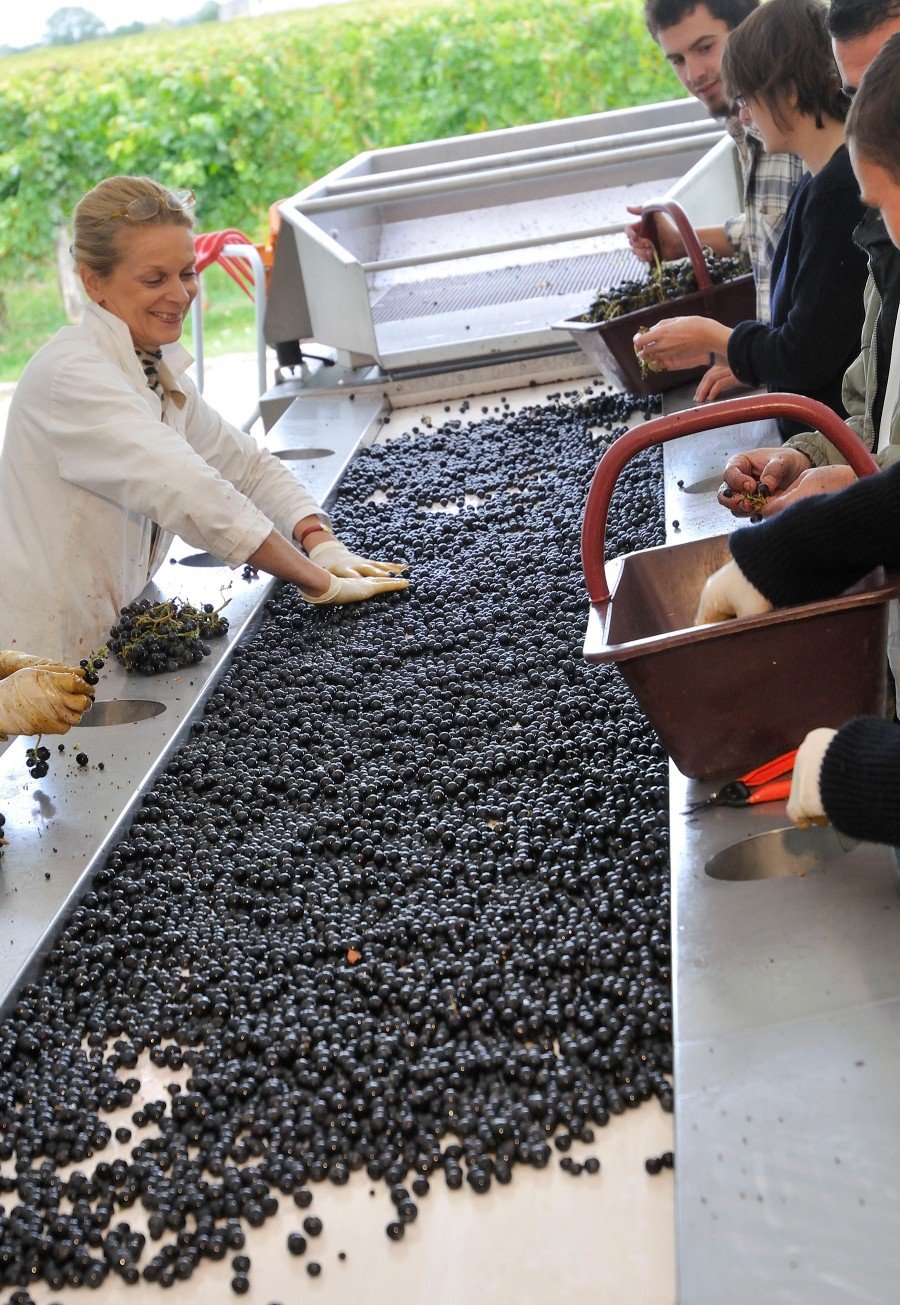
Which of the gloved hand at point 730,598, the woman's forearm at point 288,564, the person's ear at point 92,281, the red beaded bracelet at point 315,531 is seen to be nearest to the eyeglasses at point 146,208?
the person's ear at point 92,281

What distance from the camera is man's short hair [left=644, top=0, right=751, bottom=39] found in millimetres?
3186

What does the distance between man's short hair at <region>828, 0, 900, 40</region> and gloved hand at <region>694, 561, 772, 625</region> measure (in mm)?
959

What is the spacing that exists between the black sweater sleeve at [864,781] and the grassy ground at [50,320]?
873cm

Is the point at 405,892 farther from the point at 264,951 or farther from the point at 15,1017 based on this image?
the point at 15,1017

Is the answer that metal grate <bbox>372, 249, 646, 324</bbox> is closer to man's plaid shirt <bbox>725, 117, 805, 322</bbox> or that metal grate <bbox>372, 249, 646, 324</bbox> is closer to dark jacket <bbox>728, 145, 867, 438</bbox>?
man's plaid shirt <bbox>725, 117, 805, 322</bbox>

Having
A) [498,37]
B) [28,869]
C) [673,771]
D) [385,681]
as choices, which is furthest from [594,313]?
[498,37]

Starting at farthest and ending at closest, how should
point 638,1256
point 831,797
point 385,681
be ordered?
point 385,681 → point 831,797 → point 638,1256

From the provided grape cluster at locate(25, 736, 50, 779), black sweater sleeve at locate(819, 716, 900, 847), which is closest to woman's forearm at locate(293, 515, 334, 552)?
grape cluster at locate(25, 736, 50, 779)

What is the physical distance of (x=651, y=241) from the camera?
3666 millimetres

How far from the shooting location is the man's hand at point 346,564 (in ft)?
9.60

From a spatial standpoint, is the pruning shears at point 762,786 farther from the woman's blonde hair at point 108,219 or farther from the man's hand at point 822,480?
the woman's blonde hair at point 108,219

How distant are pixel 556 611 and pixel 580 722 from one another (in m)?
0.53

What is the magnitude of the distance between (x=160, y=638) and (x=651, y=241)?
1975mm

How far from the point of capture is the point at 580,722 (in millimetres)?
2180
